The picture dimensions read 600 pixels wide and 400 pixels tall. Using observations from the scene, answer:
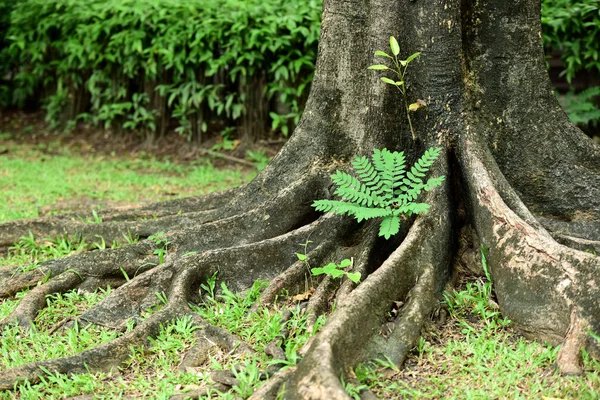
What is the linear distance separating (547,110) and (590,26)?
13.2 ft

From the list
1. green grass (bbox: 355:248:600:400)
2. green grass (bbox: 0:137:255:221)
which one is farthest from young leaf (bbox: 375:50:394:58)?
green grass (bbox: 0:137:255:221)

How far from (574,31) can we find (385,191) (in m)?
5.07

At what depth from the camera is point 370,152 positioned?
192 inches

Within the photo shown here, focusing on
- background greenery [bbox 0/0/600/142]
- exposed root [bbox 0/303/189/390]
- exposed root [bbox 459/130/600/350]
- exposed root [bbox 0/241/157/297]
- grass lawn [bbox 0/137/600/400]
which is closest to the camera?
grass lawn [bbox 0/137/600/400]

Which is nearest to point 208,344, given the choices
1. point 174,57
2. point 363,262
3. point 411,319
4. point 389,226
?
point 363,262

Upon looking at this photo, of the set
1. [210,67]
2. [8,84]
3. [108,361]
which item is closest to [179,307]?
[108,361]

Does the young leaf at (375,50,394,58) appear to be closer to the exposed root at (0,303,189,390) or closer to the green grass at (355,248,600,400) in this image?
the green grass at (355,248,600,400)

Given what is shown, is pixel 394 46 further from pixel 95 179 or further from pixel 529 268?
pixel 95 179

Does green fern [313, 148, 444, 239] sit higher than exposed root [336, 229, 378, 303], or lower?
higher

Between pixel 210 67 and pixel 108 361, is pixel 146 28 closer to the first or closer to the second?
pixel 210 67

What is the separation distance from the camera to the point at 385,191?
177 inches

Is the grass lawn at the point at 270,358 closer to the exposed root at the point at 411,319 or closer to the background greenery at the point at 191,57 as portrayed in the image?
the exposed root at the point at 411,319

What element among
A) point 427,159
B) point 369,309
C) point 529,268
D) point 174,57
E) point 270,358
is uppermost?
point 174,57

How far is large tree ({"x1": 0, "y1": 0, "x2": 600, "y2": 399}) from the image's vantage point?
13.2 feet
